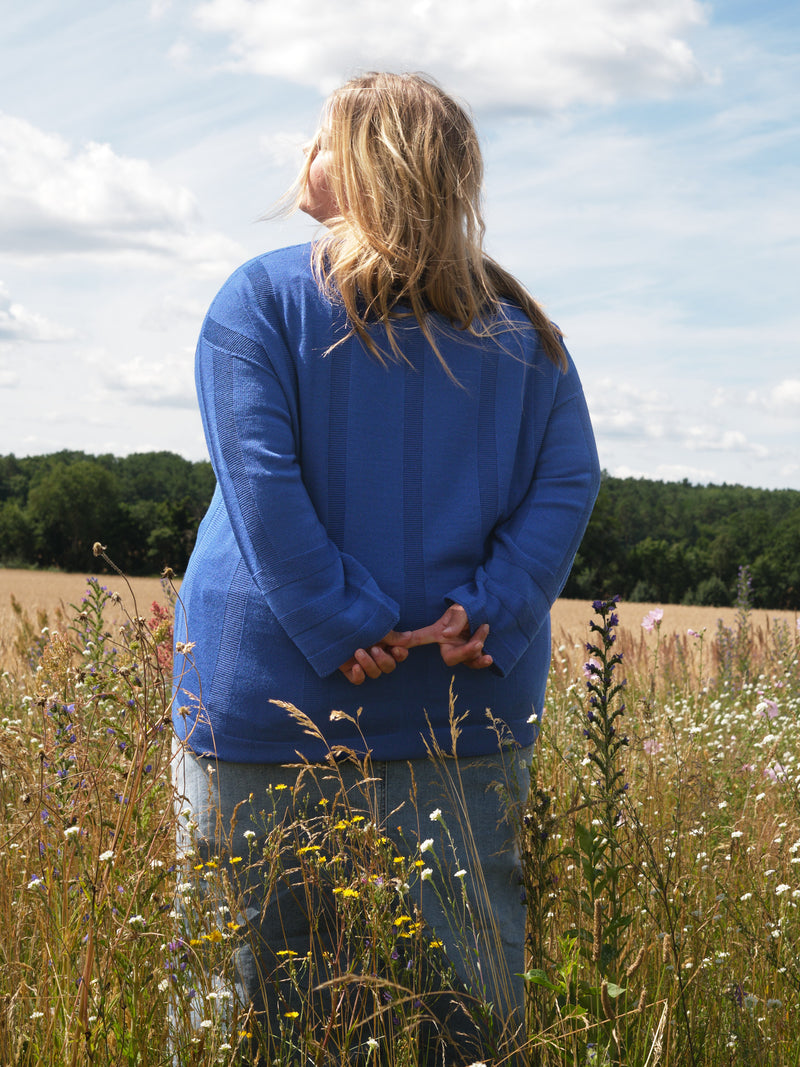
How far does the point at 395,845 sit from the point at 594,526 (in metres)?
55.4

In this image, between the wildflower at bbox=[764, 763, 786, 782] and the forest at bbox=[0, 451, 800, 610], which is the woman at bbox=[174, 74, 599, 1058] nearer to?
the wildflower at bbox=[764, 763, 786, 782]

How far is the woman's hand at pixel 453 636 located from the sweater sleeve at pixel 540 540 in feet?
0.07

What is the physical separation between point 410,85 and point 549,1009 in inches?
82.8

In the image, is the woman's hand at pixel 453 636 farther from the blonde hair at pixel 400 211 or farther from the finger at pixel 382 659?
the blonde hair at pixel 400 211

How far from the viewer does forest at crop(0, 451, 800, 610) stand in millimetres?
53625

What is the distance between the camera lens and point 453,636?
201 centimetres

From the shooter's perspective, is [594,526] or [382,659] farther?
[594,526]

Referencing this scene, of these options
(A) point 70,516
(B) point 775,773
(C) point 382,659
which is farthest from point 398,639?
(A) point 70,516

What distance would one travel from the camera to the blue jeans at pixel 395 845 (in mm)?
1980

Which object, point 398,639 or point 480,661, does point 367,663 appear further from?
point 480,661

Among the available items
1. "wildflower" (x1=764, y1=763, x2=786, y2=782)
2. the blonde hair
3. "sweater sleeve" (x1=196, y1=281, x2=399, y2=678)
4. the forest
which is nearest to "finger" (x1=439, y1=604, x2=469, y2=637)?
"sweater sleeve" (x1=196, y1=281, x2=399, y2=678)

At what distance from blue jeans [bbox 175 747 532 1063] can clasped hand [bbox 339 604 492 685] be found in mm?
219

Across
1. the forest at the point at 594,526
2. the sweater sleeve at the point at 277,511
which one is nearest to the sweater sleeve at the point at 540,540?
the sweater sleeve at the point at 277,511

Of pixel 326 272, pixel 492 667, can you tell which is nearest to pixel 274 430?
pixel 326 272
